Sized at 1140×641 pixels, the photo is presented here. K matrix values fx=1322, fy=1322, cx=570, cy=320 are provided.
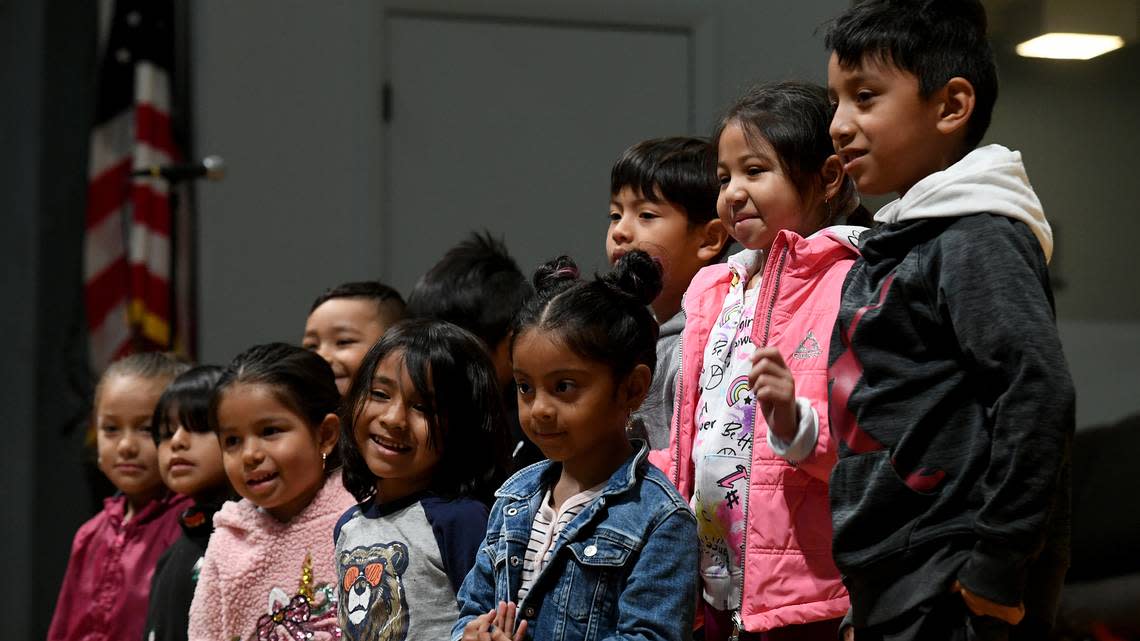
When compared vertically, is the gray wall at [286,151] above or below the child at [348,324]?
above

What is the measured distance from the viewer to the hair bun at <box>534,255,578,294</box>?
194cm

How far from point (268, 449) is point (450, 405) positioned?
408 millimetres

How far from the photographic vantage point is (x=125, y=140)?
4.64 meters

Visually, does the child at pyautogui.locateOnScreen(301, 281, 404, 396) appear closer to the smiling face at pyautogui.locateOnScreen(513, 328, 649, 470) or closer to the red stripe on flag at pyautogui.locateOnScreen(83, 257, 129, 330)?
the smiling face at pyautogui.locateOnScreen(513, 328, 649, 470)

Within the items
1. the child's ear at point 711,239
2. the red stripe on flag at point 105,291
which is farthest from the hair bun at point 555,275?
the red stripe on flag at point 105,291

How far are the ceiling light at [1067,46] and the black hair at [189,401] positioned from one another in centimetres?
233

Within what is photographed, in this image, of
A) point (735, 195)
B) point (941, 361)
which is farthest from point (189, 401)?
point (941, 361)

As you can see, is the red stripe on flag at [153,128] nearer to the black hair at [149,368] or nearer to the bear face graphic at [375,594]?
the black hair at [149,368]

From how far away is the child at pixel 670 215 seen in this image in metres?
2.26

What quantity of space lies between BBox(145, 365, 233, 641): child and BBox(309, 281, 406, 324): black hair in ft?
0.99

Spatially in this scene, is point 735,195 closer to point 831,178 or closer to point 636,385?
point 831,178

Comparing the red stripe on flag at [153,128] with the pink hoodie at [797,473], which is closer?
the pink hoodie at [797,473]

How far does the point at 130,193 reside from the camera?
465 cm

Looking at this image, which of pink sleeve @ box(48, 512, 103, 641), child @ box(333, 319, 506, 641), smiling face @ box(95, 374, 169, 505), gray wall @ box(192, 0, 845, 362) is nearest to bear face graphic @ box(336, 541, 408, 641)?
child @ box(333, 319, 506, 641)
